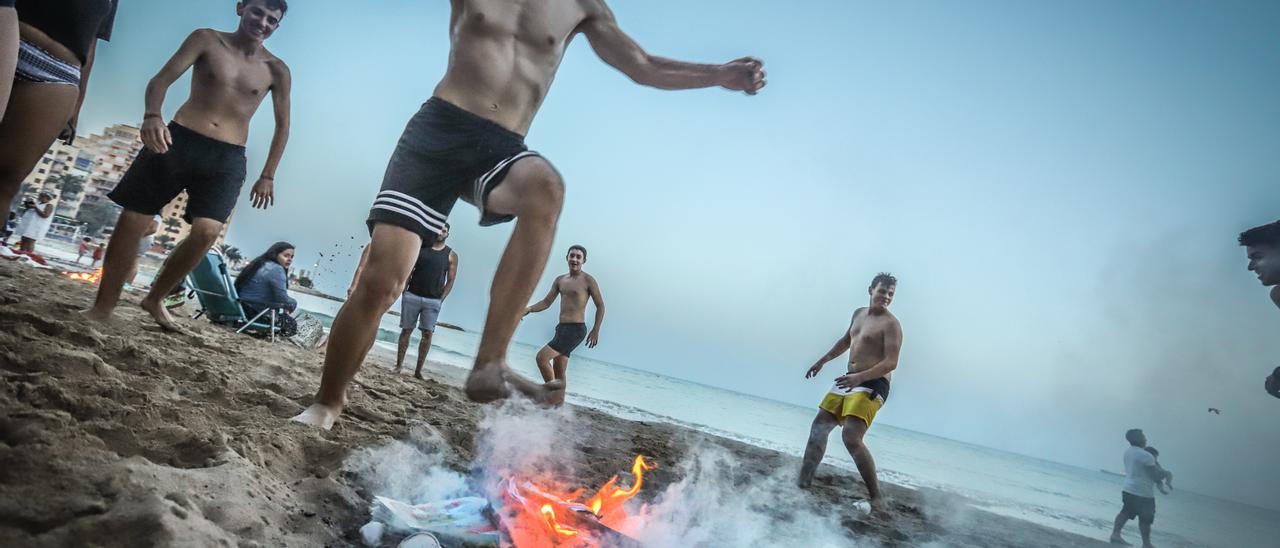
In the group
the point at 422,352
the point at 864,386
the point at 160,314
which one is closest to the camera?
the point at 160,314

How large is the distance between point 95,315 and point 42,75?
6.25 feet

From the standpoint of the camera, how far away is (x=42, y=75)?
6.59 ft

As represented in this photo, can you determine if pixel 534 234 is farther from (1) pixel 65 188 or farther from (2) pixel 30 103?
(1) pixel 65 188

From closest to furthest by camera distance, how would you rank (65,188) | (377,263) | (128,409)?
(128,409), (377,263), (65,188)

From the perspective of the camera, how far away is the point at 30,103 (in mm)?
2031

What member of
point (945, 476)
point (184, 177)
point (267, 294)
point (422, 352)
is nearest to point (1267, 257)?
point (184, 177)

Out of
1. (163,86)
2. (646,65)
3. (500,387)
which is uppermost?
(646,65)

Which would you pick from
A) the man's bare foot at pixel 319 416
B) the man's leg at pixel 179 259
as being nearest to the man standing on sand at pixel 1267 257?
the man's bare foot at pixel 319 416

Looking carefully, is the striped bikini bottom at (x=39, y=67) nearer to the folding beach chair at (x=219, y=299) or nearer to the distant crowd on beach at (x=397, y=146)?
the distant crowd on beach at (x=397, y=146)

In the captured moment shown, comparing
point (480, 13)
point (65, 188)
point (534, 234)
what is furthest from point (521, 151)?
point (65, 188)

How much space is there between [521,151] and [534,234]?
439 mm

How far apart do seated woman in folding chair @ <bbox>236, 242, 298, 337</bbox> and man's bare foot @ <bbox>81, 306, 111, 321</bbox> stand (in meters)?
3.35

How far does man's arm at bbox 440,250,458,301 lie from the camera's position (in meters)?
8.20

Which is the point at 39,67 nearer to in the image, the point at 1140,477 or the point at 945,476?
the point at 1140,477
